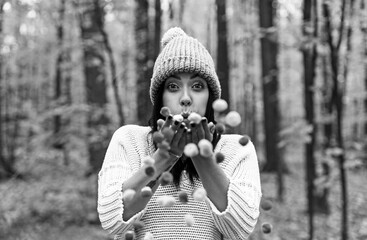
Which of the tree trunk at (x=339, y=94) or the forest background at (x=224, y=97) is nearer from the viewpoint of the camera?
the tree trunk at (x=339, y=94)

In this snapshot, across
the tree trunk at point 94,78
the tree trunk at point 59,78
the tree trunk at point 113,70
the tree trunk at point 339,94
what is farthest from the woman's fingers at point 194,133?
the tree trunk at point 59,78

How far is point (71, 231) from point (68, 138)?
166cm

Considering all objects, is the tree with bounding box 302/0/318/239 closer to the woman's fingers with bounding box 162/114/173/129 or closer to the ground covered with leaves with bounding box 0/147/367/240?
the ground covered with leaves with bounding box 0/147/367/240

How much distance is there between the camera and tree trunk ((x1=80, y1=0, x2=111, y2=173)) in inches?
205

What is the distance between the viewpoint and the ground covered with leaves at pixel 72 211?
5996 millimetres

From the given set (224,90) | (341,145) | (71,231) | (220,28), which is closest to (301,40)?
(341,145)

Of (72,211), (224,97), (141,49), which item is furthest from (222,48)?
(72,211)

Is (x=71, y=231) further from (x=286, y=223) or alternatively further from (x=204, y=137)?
(x=204, y=137)

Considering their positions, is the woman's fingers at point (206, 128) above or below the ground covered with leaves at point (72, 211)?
above

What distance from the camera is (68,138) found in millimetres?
7426

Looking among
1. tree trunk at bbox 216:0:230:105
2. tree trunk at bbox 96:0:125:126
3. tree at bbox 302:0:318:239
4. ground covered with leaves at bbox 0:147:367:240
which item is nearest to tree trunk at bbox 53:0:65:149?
ground covered with leaves at bbox 0:147:367:240

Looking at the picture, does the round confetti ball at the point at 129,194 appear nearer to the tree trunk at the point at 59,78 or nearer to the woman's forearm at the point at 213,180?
the woman's forearm at the point at 213,180

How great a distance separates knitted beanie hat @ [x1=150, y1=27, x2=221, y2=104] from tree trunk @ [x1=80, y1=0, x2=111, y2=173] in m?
2.90

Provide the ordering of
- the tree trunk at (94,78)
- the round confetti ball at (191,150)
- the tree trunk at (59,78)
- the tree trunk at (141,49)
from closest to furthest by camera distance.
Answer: the round confetti ball at (191,150) → the tree trunk at (141,49) → the tree trunk at (94,78) → the tree trunk at (59,78)
